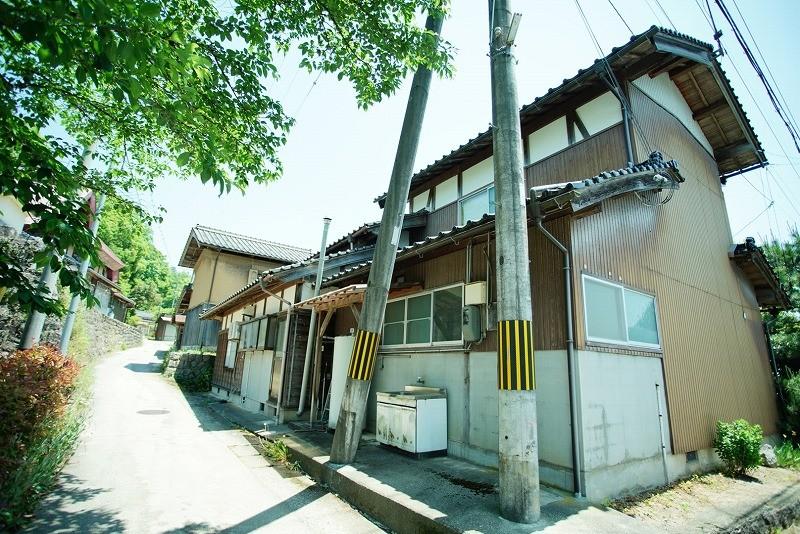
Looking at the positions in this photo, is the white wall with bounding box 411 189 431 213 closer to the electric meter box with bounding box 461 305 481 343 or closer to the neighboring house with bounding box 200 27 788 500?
the neighboring house with bounding box 200 27 788 500

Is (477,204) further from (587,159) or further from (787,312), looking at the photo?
(787,312)

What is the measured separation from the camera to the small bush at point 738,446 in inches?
266

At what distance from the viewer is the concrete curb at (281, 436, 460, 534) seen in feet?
13.3

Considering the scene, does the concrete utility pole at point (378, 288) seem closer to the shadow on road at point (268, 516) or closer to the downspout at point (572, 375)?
the shadow on road at point (268, 516)

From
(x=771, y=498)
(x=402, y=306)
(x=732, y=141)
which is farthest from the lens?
(x=732, y=141)

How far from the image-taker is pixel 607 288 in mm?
6031

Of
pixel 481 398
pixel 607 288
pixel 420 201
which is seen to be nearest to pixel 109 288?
pixel 420 201

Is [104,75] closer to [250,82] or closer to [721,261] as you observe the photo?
[250,82]

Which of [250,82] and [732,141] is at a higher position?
[732,141]

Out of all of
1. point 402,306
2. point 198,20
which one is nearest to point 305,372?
point 402,306

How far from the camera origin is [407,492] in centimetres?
473

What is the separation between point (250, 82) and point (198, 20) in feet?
2.68

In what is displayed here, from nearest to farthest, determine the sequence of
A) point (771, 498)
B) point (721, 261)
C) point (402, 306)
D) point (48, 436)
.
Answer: point (48, 436), point (771, 498), point (402, 306), point (721, 261)

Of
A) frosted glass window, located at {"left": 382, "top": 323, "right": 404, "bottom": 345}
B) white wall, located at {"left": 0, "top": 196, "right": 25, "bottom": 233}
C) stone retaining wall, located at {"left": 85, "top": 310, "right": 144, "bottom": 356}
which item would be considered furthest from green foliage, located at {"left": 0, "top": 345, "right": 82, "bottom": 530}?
stone retaining wall, located at {"left": 85, "top": 310, "right": 144, "bottom": 356}
